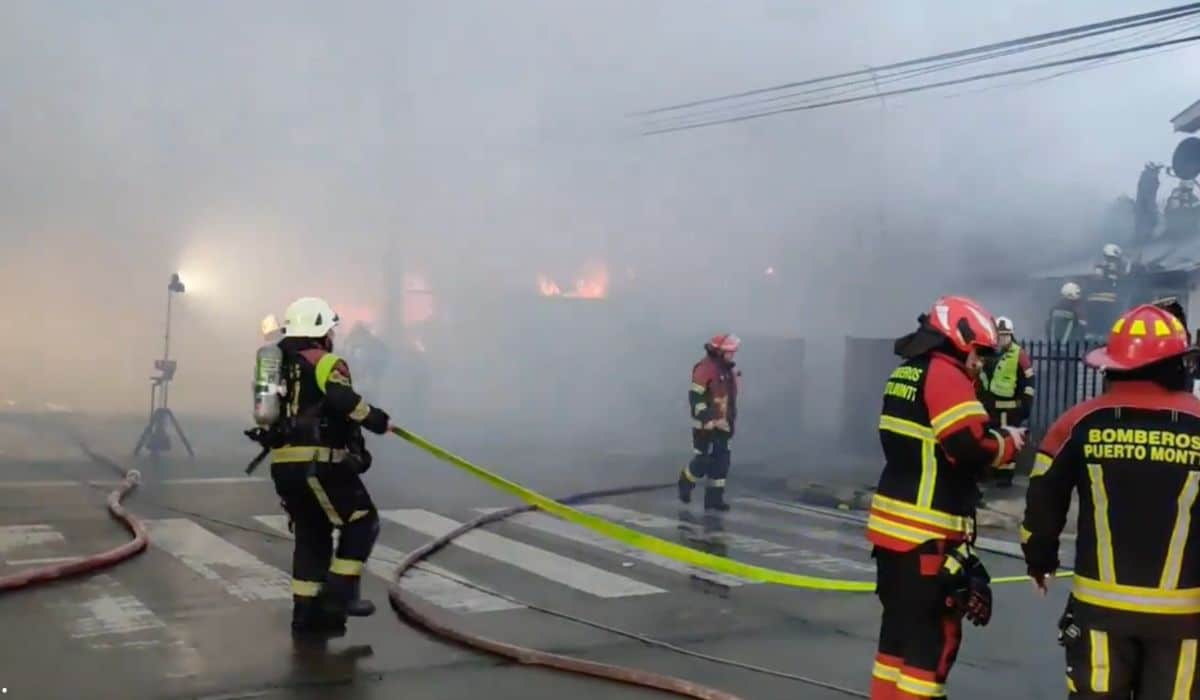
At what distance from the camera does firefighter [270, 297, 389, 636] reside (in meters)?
4.50

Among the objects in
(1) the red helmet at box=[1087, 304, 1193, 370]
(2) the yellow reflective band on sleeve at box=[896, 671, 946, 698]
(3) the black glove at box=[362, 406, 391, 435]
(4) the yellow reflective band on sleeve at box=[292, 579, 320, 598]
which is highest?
(1) the red helmet at box=[1087, 304, 1193, 370]

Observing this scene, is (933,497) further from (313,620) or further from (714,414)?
(714,414)

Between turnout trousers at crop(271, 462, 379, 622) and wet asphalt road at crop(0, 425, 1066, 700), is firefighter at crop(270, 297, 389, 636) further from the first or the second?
wet asphalt road at crop(0, 425, 1066, 700)

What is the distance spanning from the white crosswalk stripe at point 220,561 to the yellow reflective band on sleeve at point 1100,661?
11.8 ft

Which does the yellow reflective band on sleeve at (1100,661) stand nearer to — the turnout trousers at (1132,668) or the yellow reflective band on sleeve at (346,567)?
the turnout trousers at (1132,668)

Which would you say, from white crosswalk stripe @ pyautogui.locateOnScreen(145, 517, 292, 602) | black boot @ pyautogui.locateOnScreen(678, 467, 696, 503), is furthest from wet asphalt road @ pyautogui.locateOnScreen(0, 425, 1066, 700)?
black boot @ pyautogui.locateOnScreen(678, 467, 696, 503)

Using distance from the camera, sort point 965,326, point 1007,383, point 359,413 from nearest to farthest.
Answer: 1. point 965,326
2. point 359,413
3. point 1007,383

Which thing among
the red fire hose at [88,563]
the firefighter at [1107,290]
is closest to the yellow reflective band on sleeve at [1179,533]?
the red fire hose at [88,563]

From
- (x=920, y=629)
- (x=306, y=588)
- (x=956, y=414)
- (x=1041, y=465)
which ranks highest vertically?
(x=956, y=414)

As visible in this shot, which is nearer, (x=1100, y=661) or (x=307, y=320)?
(x=1100, y=661)

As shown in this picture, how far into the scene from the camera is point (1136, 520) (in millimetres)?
2607

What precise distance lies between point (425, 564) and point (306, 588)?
147 centimetres

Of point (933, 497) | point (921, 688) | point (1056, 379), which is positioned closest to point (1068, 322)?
point (1056, 379)

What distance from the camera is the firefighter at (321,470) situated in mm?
4500
